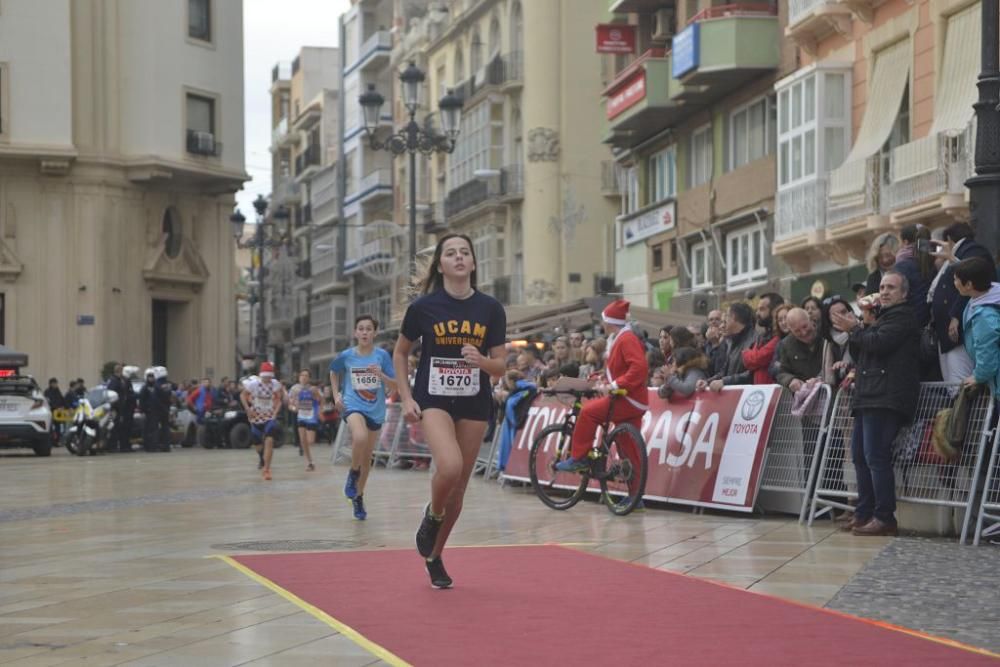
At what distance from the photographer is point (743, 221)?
125ft

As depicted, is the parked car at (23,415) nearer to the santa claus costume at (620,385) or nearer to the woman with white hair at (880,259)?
the santa claus costume at (620,385)

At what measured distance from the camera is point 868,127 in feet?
103

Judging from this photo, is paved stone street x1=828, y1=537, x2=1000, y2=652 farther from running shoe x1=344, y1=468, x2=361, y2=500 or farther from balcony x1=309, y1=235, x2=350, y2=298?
balcony x1=309, y1=235, x2=350, y2=298

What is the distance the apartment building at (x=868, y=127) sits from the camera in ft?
91.1

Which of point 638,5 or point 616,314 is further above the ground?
point 638,5

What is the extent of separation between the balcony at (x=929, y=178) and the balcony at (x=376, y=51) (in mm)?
51290

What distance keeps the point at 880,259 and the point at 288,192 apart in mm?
→ 91961

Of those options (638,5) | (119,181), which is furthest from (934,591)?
(119,181)

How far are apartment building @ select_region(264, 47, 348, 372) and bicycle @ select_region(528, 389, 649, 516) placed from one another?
6558cm

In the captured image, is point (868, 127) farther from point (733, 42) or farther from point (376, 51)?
point (376, 51)

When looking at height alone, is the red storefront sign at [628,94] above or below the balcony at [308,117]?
below

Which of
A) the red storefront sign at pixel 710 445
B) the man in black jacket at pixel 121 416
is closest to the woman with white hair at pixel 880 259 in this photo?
the red storefront sign at pixel 710 445

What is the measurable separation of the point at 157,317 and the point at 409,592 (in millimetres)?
45715

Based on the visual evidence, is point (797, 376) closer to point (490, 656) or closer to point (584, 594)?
point (584, 594)
